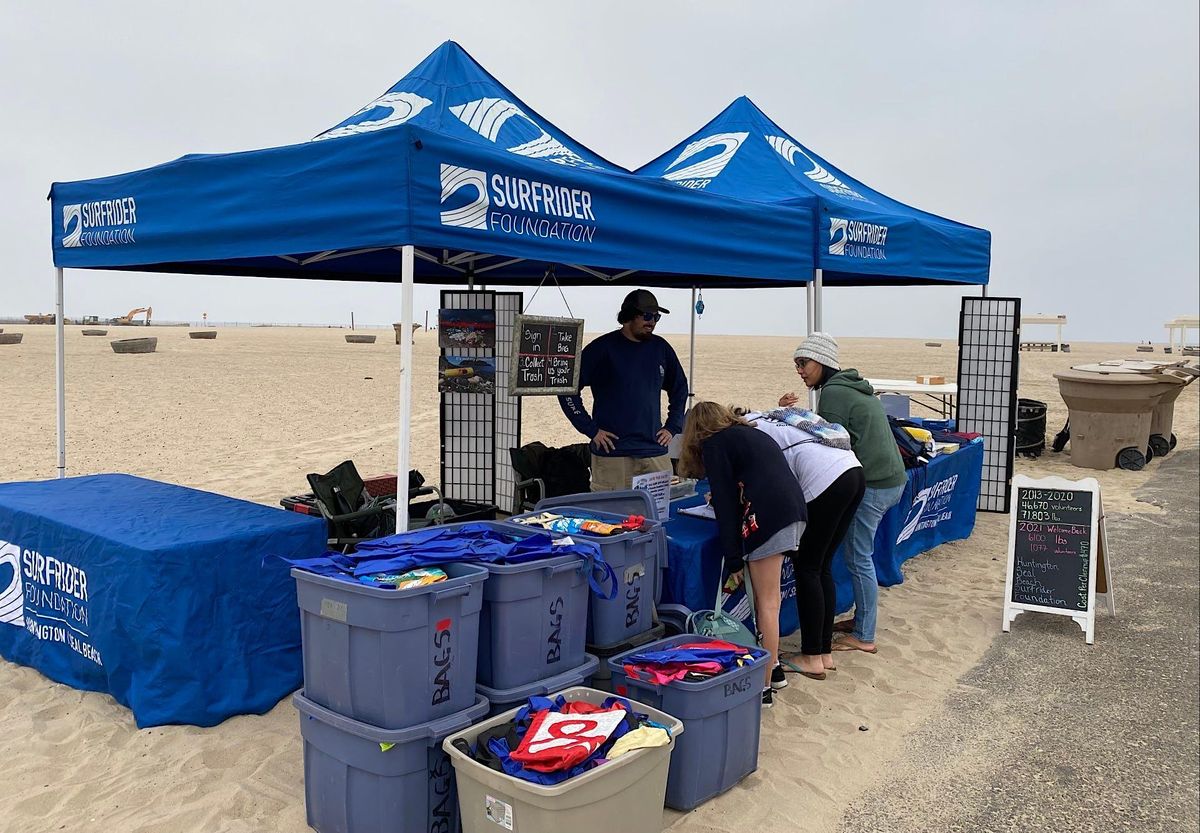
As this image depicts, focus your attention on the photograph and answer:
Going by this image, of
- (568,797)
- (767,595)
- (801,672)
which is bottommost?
(801,672)

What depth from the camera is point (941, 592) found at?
5926 millimetres

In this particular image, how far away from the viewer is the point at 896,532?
5.89m

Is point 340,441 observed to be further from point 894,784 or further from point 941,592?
point 894,784

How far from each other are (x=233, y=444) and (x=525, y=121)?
27.0ft

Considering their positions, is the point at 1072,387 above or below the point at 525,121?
below

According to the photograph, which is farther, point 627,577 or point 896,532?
point 896,532

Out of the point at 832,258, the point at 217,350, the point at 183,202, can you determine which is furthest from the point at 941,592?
the point at 217,350

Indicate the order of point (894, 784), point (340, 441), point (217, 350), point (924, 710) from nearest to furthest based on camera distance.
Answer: point (894, 784) → point (924, 710) → point (340, 441) → point (217, 350)

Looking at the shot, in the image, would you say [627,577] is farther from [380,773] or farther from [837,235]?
[837,235]

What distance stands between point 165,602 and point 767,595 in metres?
2.55

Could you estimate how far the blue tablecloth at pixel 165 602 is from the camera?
3.60 m

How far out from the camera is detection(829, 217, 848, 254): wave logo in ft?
18.4

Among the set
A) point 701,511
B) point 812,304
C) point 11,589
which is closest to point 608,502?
point 701,511

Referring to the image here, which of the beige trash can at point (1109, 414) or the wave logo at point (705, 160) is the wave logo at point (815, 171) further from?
the beige trash can at point (1109, 414)
